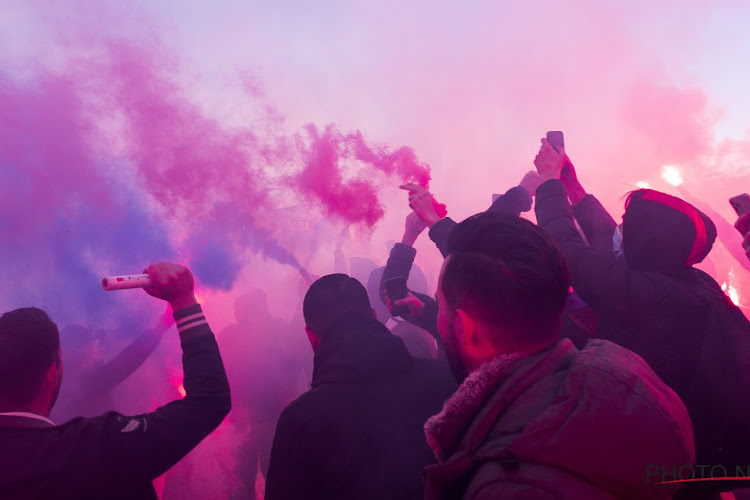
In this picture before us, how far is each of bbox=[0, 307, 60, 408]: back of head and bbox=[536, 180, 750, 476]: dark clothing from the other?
115 inches

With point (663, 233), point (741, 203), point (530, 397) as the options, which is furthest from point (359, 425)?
point (741, 203)

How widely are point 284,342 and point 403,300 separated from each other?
12.2 ft

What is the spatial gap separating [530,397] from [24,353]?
2.44 meters

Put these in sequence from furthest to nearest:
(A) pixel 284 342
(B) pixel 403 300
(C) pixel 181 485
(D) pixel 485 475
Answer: (A) pixel 284 342 < (C) pixel 181 485 < (B) pixel 403 300 < (D) pixel 485 475

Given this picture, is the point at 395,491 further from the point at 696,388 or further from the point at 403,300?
the point at 403,300

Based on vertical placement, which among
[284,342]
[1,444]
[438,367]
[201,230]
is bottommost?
[1,444]

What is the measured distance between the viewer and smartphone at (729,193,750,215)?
2370mm

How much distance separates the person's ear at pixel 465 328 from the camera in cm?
143

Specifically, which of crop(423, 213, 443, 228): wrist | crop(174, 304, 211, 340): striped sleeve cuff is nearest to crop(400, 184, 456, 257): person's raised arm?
crop(423, 213, 443, 228): wrist

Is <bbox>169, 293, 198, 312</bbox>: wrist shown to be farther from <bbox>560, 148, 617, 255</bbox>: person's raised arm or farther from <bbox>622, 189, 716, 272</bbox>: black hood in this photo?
<bbox>560, 148, 617, 255</bbox>: person's raised arm

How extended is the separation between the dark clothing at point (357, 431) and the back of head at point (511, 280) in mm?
860

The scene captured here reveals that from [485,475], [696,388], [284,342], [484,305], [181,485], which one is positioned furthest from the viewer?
[284,342]

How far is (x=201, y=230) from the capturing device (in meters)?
7.85

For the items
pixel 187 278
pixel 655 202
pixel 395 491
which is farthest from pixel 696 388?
pixel 187 278
